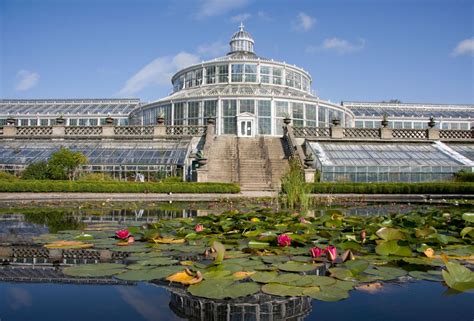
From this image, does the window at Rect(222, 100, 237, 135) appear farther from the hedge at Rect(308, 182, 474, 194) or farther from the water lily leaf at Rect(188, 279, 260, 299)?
the water lily leaf at Rect(188, 279, 260, 299)

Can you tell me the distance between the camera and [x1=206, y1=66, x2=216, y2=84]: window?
45.5 m

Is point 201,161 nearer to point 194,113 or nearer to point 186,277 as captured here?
point 194,113

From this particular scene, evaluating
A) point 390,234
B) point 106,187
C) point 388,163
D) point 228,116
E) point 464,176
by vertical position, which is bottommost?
point 390,234

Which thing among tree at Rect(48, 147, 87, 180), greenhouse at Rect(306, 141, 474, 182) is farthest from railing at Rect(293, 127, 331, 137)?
tree at Rect(48, 147, 87, 180)

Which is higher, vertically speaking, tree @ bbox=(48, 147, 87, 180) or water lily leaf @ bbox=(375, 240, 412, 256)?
tree @ bbox=(48, 147, 87, 180)

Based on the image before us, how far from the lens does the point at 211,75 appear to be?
1796 inches

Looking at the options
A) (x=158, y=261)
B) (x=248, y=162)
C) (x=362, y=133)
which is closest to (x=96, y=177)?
(x=248, y=162)

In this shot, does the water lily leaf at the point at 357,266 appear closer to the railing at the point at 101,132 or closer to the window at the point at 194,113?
the railing at the point at 101,132

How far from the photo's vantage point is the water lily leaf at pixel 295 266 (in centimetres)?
450

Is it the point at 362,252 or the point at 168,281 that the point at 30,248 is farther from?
the point at 362,252

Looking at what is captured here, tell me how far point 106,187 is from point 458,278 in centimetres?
1876

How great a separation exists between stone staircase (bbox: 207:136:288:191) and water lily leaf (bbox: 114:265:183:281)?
1931 centimetres

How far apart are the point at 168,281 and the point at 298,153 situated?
24.1 metres

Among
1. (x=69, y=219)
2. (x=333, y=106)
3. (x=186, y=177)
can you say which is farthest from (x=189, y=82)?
(x=69, y=219)
